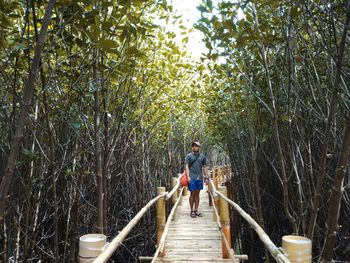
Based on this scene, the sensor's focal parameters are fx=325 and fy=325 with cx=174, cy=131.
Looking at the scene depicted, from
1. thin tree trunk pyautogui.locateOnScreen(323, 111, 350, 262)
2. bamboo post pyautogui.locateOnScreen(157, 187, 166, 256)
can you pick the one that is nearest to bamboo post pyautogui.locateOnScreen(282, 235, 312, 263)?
thin tree trunk pyautogui.locateOnScreen(323, 111, 350, 262)

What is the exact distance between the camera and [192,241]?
4.46m

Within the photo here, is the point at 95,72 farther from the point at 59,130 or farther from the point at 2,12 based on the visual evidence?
the point at 59,130

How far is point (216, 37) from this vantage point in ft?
8.57

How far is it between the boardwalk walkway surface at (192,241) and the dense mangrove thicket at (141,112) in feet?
2.38

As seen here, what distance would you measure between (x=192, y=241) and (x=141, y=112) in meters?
2.37

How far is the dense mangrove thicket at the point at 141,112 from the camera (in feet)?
6.42

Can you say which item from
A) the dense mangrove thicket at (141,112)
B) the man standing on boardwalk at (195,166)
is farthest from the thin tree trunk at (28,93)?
the man standing on boardwalk at (195,166)

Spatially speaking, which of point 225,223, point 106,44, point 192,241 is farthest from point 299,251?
point 192,241

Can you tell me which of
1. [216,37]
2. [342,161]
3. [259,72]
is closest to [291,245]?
[342,161]

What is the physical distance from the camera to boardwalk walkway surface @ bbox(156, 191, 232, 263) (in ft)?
12.2

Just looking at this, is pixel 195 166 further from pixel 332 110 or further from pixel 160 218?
pixel 332 110

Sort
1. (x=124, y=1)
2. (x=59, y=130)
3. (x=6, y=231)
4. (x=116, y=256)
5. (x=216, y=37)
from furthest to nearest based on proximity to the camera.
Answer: (x=116, y=256)
(x=59, y=130)
(x=6, y=231)
(x=216, y=37)
(x=124, y=1)

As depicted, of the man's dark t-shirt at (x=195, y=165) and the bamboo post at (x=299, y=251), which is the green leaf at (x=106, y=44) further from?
the man's dark t-shirt at (x=195, y=165)

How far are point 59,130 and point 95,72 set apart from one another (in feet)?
6.93
